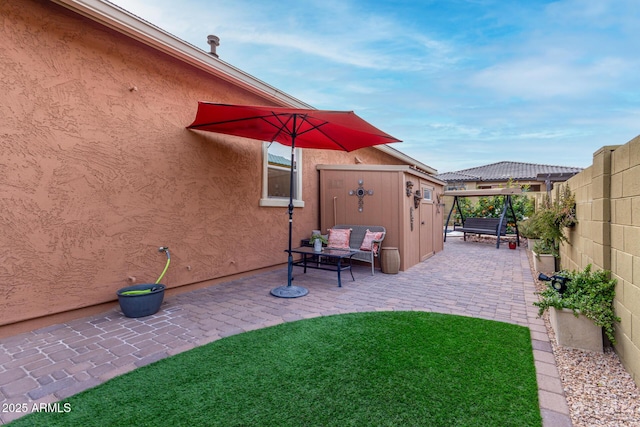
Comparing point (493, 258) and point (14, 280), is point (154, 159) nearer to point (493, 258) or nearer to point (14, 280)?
point (14, 280)

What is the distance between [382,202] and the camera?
6.75 m

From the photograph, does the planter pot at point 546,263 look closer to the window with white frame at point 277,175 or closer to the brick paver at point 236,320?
the brick paver at point 236,320

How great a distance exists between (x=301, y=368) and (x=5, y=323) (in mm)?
3205

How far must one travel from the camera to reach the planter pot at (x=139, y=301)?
375 cm

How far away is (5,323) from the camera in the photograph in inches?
126

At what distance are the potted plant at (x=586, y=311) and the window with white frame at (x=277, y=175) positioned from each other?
4850mm

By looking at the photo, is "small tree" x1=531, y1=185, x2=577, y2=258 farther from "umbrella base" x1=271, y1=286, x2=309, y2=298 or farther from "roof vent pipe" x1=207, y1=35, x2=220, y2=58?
"roof vent pipe" x1=207, y1=35, x2=220, y2=58

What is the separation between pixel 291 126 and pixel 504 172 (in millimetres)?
23390

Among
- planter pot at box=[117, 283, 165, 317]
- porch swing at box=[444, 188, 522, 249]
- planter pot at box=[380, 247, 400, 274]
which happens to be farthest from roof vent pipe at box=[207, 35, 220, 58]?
porch swing at box=[444, 188, 522, 249]

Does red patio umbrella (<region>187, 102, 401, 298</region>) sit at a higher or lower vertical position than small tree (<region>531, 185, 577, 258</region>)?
higher

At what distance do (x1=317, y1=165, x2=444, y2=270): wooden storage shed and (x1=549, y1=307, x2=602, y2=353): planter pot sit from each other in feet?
12.0

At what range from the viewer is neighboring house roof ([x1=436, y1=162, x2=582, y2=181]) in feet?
68.3

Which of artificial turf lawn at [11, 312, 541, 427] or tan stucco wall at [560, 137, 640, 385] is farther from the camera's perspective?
tan stucco wall at [560, 137, 640, 385]

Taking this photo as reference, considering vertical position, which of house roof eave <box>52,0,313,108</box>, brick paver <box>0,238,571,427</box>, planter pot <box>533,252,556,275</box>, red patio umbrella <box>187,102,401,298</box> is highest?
house roof eave <box>52,0,313,108</box>
